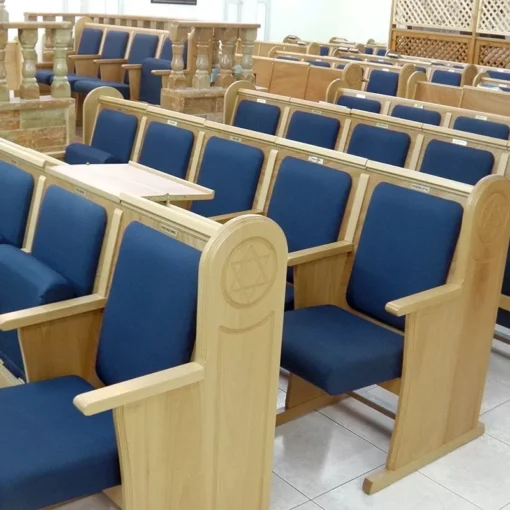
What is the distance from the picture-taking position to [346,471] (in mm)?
2518

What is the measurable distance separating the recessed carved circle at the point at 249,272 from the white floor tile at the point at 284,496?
2.66 feet

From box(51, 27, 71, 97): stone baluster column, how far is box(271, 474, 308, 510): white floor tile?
3.23m

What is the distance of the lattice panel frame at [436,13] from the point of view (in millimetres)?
9672

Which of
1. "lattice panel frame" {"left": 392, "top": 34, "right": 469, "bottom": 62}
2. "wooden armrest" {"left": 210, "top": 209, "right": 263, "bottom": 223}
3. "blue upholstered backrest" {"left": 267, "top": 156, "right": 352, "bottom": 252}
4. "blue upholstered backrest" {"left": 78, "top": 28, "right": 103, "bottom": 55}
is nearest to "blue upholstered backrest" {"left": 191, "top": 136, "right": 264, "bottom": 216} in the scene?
"wooden armrest" {"left": 210, "top": 209, "right": 263, "bottom": 223}

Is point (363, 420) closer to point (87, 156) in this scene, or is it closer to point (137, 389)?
point (137, 389)

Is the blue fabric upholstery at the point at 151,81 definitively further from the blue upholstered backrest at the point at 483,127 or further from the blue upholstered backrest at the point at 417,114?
the blue upholstered backrest at the point at 483,127

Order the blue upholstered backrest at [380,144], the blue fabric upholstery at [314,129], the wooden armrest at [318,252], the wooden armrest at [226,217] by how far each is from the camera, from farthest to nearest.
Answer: the blue fabric upholstery at [314,129], the blue upholstered backrest at [380,144], the wooden armrest at [226,217], the wooden armrest at [318,252]

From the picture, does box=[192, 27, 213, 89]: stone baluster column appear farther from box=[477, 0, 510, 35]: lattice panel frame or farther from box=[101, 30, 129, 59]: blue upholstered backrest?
box=[477, 0, 510, 35]: lattice panel frame

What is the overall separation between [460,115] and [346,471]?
2.60 m

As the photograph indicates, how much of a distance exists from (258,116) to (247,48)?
1.12m

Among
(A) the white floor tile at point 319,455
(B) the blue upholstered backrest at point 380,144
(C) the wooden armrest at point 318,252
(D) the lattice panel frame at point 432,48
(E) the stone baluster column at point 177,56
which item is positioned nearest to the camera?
(A) the white floor tile at point 319,455

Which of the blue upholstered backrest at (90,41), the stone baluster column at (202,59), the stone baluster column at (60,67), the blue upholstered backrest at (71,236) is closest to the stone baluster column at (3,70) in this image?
the stone baluster column at (60,67)

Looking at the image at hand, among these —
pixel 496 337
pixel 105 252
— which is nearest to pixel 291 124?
pixel 496 337

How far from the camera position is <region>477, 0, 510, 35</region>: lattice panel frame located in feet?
30.1
